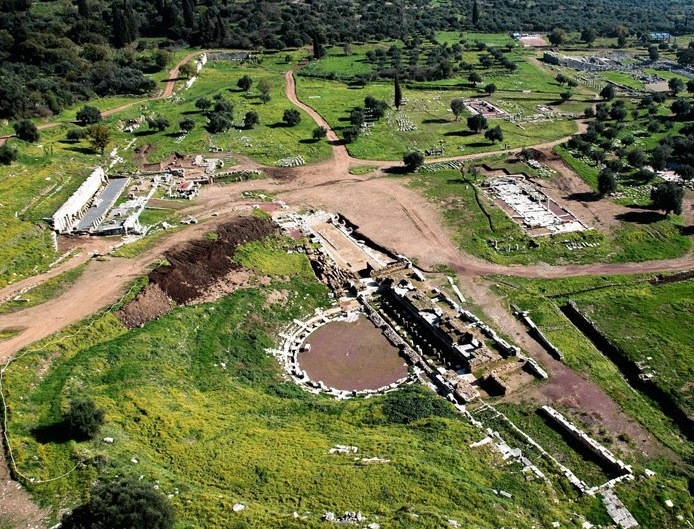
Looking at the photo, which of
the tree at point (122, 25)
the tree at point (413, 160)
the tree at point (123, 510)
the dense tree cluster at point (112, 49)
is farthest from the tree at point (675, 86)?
the tree at point (123, 510)

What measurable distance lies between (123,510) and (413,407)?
2527cm

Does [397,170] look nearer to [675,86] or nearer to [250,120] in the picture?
[250,120]

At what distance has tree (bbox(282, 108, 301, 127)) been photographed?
117688 millimetres

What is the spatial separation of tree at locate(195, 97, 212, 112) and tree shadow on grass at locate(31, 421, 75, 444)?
93.7 m

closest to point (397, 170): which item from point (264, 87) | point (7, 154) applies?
point (264, 87)

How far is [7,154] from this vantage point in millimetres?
81438

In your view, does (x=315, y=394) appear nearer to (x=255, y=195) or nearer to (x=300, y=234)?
(x=300, y=234)

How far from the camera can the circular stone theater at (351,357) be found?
53.4 metres

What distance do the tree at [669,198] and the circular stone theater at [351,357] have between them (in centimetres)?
4978

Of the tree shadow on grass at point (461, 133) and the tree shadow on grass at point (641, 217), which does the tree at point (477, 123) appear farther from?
the tree shadow on grass at point (641, 217)

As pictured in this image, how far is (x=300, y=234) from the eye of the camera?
7788 cm

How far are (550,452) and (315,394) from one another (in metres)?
20.2

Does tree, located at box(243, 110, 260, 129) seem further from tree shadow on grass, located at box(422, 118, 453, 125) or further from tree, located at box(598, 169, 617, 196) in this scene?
tree, located at box(598, 169, 617, 196)

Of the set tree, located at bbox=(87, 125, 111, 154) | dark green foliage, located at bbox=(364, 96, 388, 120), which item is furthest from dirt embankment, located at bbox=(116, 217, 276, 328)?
dark green foliage, located at bbox=(364, 96, 388, 120)
